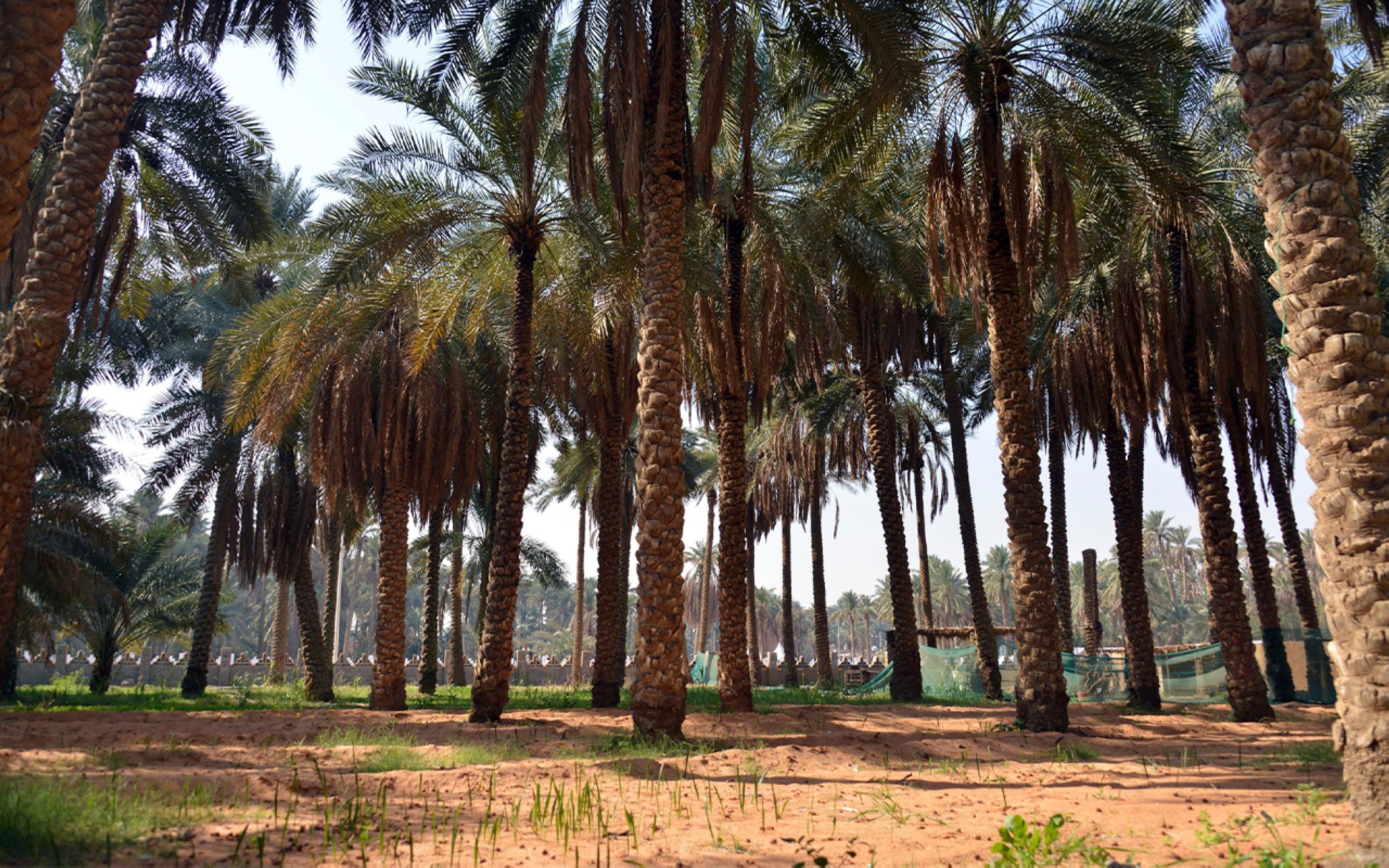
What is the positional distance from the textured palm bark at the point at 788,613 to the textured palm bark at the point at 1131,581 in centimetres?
1444

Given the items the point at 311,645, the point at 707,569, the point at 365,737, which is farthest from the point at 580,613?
the point at 365,737

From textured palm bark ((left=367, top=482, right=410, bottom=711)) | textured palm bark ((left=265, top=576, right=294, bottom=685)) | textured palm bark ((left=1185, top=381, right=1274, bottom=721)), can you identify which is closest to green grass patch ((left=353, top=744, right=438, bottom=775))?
textured palm bark ((left=367, top=482, right=410, bottom=711))

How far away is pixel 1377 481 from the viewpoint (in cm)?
529

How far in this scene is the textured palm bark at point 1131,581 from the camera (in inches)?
704

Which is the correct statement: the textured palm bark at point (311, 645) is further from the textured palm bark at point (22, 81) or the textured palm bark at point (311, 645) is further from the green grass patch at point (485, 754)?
the textured palm bark at point (22, 81)

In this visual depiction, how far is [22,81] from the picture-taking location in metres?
5.48

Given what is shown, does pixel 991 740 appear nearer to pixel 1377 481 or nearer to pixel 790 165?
pixel 1377 481

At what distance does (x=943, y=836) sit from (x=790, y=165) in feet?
45.4

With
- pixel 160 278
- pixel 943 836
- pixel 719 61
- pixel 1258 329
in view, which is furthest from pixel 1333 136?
pixel 160 278

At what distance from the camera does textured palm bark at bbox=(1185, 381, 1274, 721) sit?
14.5m

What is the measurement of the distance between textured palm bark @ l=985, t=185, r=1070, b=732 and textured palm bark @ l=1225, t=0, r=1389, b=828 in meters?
6.09

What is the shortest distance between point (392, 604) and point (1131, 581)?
15.3 m

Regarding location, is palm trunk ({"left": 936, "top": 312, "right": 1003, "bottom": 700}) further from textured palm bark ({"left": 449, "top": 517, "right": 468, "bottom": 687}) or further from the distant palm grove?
textured palm bark ({"left": 449, "top": 517, "right": 468, "bottom": 687})

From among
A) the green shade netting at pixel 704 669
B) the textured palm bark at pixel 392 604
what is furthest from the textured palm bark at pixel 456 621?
the textured palm bark at pixel 392 604
